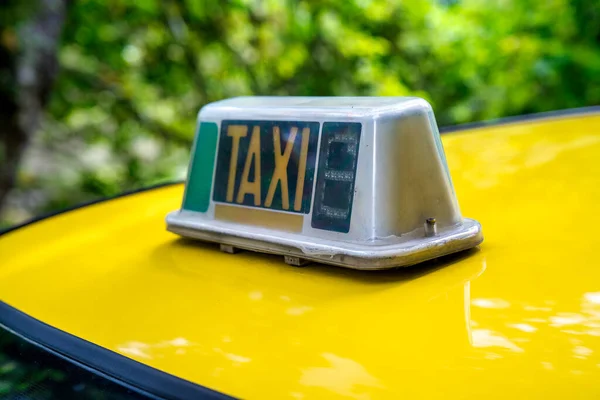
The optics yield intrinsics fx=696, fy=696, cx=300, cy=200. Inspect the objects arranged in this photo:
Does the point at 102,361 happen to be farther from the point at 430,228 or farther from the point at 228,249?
the point at 430,228

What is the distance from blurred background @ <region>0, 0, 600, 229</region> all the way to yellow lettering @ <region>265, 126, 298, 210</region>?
4225mm

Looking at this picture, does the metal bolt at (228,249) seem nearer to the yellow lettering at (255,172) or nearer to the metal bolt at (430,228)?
the yellow lettering at (255,172)

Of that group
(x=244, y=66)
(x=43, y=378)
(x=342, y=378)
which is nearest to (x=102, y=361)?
(x=43, y=378)

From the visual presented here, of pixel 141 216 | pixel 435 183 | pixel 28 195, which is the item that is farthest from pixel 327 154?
pixel 28 195

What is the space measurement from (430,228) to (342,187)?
0.14m

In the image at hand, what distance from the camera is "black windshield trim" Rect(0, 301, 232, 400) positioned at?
0.73 m

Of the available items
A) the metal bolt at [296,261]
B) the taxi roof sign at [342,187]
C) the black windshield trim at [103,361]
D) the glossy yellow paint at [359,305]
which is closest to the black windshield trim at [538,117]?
the glossy yellow paint at [359,305]

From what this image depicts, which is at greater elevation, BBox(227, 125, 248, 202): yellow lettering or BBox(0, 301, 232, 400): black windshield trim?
BBox(227, 125, 248, 202): yellow lettering

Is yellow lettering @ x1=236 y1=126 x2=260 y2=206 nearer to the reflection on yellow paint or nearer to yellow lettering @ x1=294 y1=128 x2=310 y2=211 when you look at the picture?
yellow lettering @ x1=294 y1=128 x2=310 y2=211

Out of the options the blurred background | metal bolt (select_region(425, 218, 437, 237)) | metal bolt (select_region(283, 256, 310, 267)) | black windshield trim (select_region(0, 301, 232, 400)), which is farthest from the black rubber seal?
the blurred background

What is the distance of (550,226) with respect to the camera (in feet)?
3.59

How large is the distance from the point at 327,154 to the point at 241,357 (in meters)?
0.37

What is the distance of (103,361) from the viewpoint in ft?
2.71

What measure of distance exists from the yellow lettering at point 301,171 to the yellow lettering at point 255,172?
9 cm
